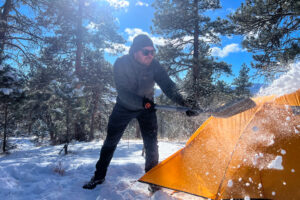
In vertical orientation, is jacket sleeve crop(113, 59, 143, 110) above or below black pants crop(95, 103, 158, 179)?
above

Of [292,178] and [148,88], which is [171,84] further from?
[292,178]

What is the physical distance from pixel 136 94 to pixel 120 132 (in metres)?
0.66

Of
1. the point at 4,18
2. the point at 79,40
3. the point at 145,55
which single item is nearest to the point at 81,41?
the point at 79,40

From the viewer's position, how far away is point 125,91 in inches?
97.0

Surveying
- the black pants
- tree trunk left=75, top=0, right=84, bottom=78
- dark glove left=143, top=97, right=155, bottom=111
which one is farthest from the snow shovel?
tree trunk left=75, top=0, right=84, bottom=78

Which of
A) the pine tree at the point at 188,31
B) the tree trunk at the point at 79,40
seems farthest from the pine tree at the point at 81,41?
the pine tree at the point at 188,31

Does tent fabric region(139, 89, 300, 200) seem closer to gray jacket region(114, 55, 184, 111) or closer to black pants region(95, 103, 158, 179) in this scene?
black pants region(95, 103, 158, 179)

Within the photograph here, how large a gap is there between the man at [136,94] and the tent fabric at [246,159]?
1.70 feet

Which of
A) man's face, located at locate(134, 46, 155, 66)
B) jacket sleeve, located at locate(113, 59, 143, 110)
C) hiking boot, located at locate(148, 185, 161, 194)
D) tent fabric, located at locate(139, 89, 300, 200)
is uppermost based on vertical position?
man's face, located at locate(134, 46, 155, 66)

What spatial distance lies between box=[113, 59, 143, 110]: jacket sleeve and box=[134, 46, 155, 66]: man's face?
0.29m

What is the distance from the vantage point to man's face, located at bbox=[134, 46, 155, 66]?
2523 millimetres

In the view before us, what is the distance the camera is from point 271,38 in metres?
6.92

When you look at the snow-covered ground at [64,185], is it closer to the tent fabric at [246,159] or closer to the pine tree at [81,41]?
the tent fabric at [246,159]

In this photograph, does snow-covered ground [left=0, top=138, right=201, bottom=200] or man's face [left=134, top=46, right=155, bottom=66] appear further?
man's face [left=134, top=46, right=155, bottom=66]
